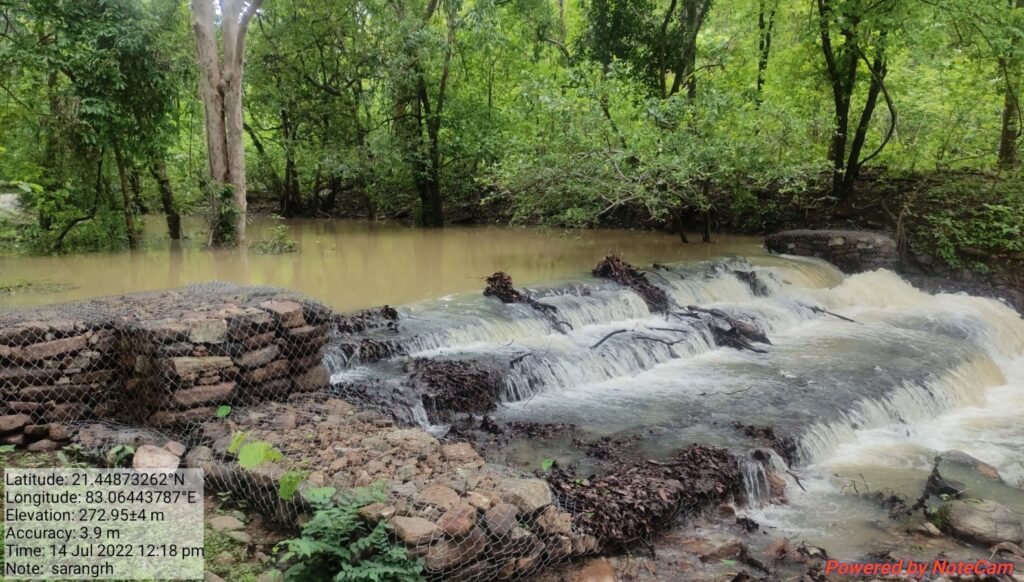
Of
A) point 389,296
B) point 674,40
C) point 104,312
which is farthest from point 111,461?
point 674,40

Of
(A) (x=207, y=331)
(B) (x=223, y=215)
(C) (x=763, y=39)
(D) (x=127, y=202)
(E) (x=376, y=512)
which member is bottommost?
(E) (x=376, y=512)

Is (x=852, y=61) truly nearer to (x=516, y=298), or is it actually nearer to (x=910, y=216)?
(x=910, y=216)

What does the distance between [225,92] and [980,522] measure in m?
13.0

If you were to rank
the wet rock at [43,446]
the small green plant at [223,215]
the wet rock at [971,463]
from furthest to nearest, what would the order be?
the small green plant at [223,215] → the wet rock at [971,463] → the wet rock at [43,446]

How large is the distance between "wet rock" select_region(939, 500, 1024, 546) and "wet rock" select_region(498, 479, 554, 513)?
9.95 feet

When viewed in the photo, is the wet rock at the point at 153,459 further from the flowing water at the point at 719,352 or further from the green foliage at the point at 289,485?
the flowing water at the point at 719,352

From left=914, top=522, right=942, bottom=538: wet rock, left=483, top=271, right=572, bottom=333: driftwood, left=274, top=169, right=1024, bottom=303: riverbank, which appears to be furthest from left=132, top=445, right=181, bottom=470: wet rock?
left=274, top=169, right=1024, bottom=303: riverbank

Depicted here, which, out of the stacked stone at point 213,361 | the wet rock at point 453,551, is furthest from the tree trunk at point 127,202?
the wet rock at point 453,551

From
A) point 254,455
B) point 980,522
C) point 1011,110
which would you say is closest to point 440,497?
point 254,455

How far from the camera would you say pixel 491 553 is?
3572mm

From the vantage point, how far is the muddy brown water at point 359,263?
393 inches

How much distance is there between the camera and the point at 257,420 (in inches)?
191

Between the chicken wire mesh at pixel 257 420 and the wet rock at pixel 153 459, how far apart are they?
12 millimetres

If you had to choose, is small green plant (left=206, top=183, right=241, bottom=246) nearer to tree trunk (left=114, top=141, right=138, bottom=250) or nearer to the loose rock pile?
tree trunk (left=114, top=141, right=138, bottom=250)
